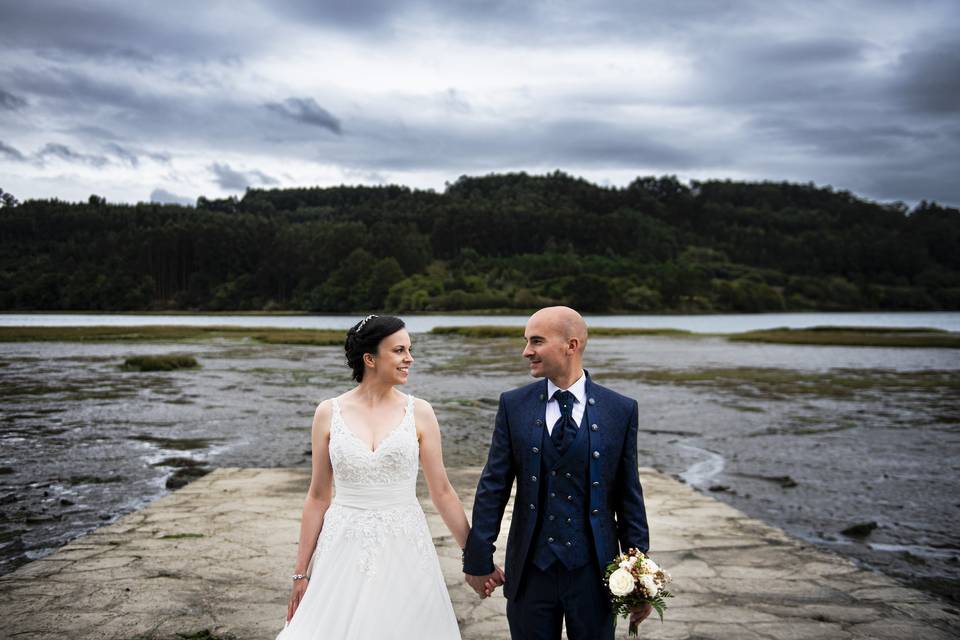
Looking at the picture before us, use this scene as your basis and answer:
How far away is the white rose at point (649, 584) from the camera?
3.18 meters

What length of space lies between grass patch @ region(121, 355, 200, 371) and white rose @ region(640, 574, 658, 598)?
32.3 meters

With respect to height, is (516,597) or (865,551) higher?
(516,597)

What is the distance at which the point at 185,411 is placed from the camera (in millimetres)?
20172

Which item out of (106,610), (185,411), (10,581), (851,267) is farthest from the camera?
(851,267)

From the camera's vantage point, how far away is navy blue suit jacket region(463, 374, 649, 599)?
11.2 ft

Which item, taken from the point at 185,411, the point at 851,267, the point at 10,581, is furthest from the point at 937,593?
the point at 851,267

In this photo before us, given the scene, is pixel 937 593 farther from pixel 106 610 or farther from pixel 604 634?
pixel 106 610

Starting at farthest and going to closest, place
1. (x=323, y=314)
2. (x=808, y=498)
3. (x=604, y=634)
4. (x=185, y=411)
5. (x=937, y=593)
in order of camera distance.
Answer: (x=323, y=314)
(x=185, y=411)
(x=808, y=498)
(x=937, y=593)
(x=604, y=634)

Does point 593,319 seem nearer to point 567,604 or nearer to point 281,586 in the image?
point 281,586

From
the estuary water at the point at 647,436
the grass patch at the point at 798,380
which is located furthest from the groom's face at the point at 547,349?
the grass patch at the point at 798,380

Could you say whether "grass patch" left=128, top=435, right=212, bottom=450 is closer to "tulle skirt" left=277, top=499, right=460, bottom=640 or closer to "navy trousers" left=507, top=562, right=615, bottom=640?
"tulle skirt" left=277, top=499, right=460, bottom=640

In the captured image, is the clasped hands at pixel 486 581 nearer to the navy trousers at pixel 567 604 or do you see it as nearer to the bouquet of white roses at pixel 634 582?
the navy trousers at pixel 567 604

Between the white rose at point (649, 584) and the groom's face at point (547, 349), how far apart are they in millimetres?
915

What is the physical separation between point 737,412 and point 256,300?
121 metres
